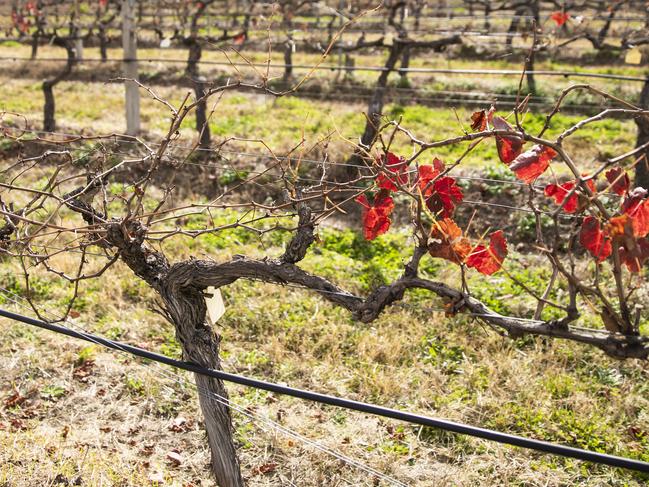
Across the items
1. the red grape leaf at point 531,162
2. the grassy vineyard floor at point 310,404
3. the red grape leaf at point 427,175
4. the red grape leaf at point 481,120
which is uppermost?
the red grape leaf at point 481,120

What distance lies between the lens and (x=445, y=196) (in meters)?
2.28

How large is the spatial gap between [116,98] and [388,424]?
29.4 ft

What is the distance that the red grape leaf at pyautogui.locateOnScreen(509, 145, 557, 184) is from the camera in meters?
1.92

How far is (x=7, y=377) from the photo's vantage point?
13.7ft

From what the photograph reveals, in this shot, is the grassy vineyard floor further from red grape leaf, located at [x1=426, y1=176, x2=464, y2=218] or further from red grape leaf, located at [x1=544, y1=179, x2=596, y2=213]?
red grape leaf, located at [x1=544, y1=179, x2=596, y2=213]

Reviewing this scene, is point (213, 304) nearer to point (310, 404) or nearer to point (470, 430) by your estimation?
point (470, 430)

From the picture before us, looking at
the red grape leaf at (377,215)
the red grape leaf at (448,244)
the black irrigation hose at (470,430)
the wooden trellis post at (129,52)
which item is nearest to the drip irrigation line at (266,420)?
the black irrigation hose at (470,430)

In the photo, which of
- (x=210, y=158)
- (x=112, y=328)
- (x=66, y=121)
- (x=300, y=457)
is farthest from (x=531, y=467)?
(x=66, y=121)

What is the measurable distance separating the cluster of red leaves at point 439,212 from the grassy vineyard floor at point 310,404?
59.9 inches

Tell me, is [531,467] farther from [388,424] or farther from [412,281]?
[412,281]

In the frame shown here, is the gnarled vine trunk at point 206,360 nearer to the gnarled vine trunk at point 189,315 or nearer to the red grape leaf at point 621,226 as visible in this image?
the gnarled vine trunk at point 189,315

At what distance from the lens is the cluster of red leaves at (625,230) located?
5.18ft

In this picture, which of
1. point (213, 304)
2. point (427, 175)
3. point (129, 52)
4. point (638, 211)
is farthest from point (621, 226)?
point (129, 52)

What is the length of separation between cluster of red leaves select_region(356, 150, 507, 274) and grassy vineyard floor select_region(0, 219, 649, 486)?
4.99ft
